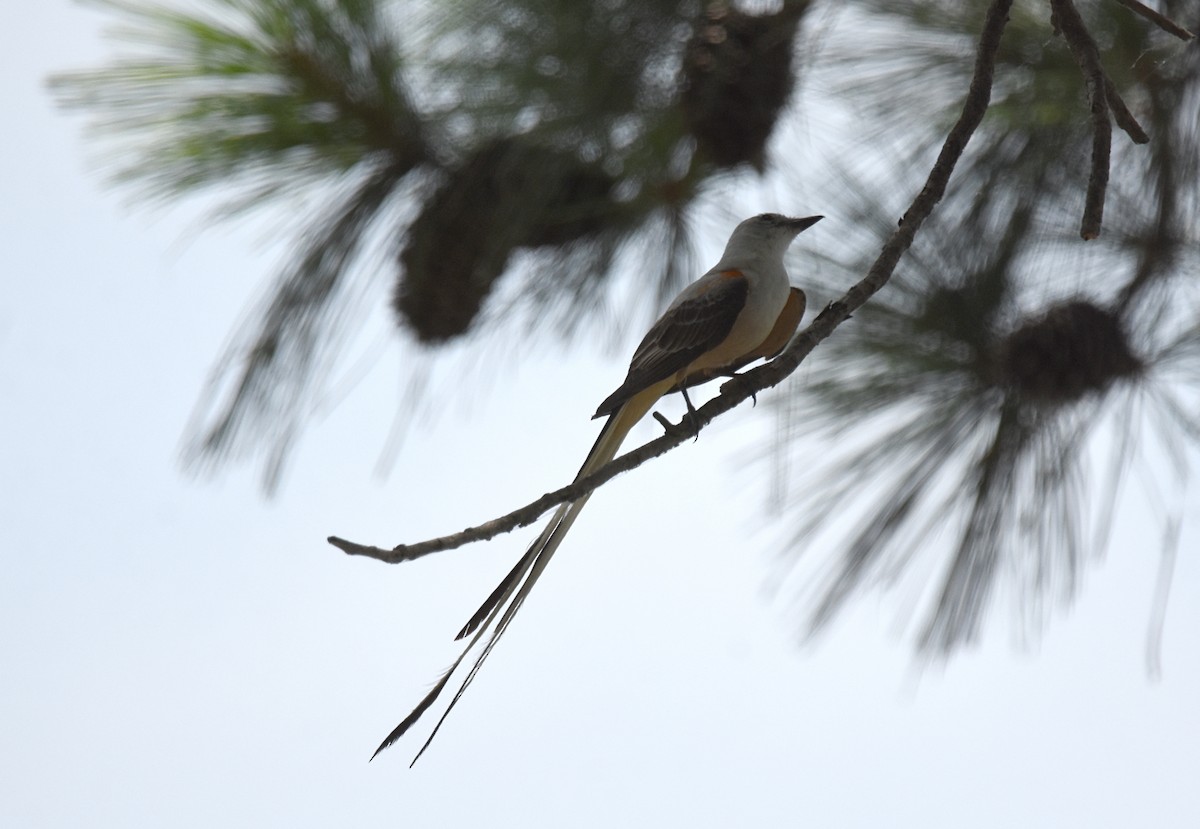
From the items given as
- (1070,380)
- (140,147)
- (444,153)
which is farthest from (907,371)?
(140,147)

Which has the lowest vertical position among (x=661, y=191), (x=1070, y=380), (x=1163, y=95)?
(x=1070, y=380)

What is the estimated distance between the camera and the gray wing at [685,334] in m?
2.15

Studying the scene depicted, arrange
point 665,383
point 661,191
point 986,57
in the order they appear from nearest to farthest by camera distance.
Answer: point 986,57, point 665,383, point 661,191

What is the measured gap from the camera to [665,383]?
222 cm

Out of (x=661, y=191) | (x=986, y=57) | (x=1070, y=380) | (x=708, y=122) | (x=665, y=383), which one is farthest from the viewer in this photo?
(x=661, y=191)

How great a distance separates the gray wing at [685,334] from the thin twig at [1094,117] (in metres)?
0.79

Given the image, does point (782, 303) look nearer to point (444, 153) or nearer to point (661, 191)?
point (661, 191)

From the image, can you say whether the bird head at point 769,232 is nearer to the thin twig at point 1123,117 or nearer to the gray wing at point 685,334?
the gray wing at point 685,334

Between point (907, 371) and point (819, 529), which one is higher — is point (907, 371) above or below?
above

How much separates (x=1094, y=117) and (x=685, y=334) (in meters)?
0.86

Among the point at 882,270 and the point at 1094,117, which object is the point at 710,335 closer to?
the point at 882,270

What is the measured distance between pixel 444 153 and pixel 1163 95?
5.21 feet

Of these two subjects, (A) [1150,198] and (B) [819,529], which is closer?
(A) [1150,198]

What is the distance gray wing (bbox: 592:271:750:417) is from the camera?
2.15 metres
